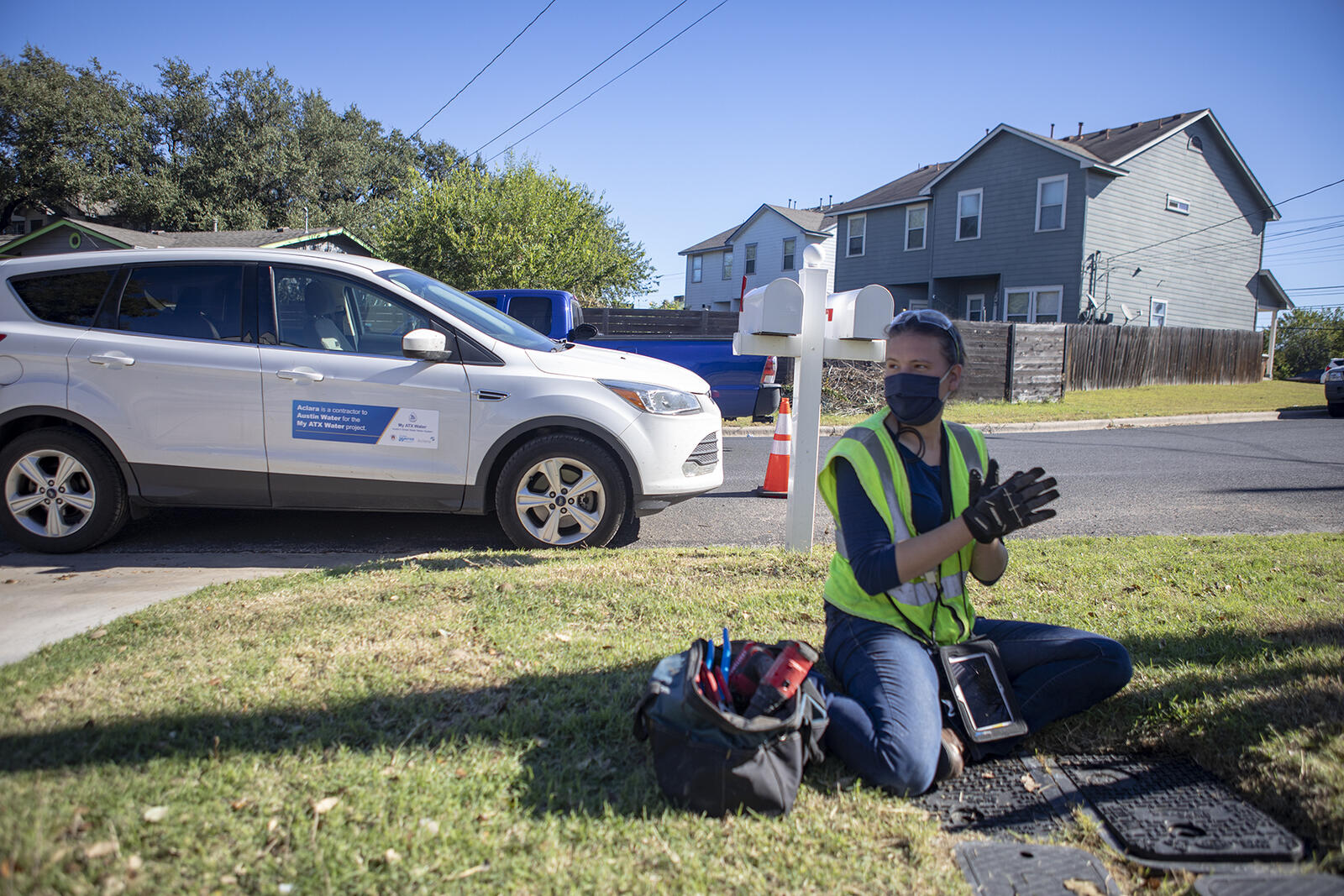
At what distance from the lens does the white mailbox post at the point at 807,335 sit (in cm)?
464

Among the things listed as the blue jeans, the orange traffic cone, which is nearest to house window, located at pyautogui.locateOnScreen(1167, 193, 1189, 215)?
the orange traffic cone

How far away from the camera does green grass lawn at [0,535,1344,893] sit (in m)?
2.09

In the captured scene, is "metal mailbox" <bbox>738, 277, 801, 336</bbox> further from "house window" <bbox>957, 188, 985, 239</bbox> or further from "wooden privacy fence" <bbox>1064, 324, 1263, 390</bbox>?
"house window" <bbox>957, 188, 985, 239</bbox>

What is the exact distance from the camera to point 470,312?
5691 mm

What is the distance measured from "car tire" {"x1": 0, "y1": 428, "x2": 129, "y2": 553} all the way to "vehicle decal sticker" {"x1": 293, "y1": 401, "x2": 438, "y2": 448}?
127 cm

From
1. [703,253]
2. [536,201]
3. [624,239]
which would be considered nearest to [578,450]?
[536,201]

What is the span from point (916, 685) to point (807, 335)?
2.64m

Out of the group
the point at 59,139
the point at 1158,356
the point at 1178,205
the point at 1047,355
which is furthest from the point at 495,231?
the point at 59,139

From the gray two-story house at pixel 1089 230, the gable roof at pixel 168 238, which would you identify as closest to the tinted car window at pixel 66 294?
the gray two-story house at pixel 1089 230

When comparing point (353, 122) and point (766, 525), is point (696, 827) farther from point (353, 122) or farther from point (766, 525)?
point (353, 122)

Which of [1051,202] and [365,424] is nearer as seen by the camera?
[365,424]

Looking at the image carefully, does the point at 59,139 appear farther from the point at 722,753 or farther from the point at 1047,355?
the point at 722,753

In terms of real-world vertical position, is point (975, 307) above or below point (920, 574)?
above

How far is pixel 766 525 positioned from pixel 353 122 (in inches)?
2277
